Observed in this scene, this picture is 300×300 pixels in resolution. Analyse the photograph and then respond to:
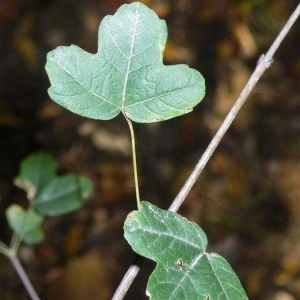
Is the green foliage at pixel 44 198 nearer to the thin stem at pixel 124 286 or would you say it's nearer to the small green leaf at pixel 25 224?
the small green leaf at pixel 25 224

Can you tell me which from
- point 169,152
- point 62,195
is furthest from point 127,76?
point 169,152

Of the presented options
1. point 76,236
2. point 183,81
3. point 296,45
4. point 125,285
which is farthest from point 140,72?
point 296,45

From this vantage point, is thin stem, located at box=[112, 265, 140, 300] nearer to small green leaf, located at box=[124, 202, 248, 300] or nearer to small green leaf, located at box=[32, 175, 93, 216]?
small green leaf, located at box=[124, 202, 248, 300]

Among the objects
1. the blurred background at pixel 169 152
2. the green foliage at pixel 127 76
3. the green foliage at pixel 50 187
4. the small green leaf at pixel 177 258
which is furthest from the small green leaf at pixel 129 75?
the blurred background at pixel 169 152

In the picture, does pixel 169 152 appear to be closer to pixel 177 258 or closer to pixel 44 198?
pixel 44 198

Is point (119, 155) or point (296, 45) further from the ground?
point (296, 45)

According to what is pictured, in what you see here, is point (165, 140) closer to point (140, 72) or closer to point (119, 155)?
point (119, 155)
